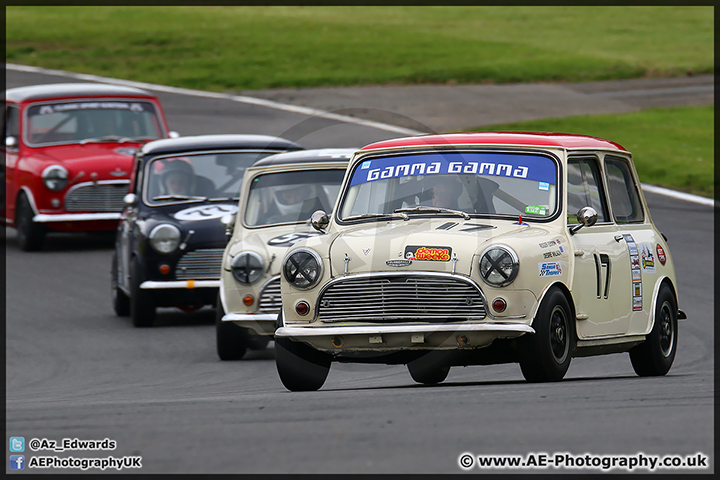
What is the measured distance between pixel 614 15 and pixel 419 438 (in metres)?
42.8

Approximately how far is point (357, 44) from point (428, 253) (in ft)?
99.2

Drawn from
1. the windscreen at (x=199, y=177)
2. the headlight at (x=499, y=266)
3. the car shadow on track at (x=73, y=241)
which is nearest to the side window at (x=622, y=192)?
the headlight at (x=499, y=266)

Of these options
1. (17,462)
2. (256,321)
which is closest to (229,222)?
(256,321)

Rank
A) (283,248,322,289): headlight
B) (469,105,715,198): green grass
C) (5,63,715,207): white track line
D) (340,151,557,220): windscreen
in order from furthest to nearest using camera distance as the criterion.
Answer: (469,105,715,198): green grass, (5,63,715,207): white track line, (340,151,557,220): windscreen, (283,248,322,289): headlight

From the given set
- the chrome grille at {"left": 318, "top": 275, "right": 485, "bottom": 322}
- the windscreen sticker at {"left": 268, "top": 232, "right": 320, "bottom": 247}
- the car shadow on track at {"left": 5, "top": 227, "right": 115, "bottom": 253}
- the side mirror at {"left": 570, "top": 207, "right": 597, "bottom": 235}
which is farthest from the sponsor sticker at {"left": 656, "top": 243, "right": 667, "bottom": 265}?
the car shadow on track at {"left": 5, "top": 227, "right": 115, "bottom": 253}

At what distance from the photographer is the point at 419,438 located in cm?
565

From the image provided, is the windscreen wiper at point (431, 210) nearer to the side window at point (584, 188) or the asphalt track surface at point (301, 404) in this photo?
the side window at point (584, 188)

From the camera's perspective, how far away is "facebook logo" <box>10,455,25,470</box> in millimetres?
5523

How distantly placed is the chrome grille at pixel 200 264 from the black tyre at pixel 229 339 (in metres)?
1.59

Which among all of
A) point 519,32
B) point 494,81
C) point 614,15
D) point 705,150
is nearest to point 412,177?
point 705,150

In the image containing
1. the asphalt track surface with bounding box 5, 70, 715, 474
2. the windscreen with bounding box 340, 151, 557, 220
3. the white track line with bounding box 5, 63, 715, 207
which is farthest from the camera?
the white track line with bounding box 5, 63, 715, 207

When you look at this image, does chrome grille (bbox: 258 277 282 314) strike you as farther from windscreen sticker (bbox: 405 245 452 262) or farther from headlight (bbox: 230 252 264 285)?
windscreen sticker (bbox: 405 245 452 262)

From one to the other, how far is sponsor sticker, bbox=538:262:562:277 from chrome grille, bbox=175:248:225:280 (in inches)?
202

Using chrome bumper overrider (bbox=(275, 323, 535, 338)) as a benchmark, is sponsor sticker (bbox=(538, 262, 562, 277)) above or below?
above
